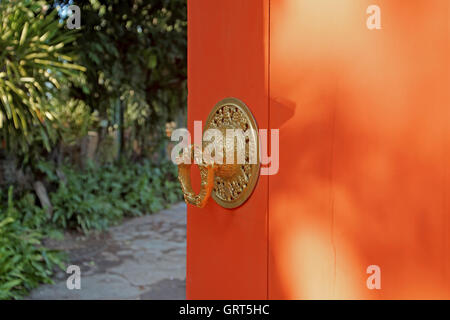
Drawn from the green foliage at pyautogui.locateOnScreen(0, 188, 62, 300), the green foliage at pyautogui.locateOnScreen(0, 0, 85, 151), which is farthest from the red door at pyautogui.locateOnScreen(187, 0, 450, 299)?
the green foliage at pyautogui.locateOnScreen(0, 188, 62, 300)

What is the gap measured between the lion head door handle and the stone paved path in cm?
325

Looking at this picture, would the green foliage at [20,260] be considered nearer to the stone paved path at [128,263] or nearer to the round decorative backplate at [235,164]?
the stone paved path at [128,263]

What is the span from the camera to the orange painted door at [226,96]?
A: 77 cm

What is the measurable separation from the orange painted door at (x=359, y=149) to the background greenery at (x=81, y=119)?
10.6 feet

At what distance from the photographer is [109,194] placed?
693 cm

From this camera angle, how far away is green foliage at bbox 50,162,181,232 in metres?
5.65

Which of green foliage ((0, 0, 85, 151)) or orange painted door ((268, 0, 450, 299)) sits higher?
green foliage ((0, 0, 85, 151))

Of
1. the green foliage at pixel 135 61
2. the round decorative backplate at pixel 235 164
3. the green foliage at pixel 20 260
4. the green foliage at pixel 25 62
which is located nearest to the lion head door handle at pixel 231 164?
the round decorative backplate at pixel 235 164

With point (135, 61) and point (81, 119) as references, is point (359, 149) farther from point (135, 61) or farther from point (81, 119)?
point (81, 119)

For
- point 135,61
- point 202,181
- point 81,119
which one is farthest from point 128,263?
point 202,181

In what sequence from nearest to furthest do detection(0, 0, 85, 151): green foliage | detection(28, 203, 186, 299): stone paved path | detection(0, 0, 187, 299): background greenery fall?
detection(0, 0, 85, 151): green foliage < detection(0, 0, 187, 299): background greenery < detection(28, 203, 186, 299): stone paved path

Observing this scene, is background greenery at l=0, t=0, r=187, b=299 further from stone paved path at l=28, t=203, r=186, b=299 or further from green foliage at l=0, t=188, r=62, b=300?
stone paved path at l=28, t=203, r=186, b=299

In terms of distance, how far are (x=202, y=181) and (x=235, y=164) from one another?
0.25 ft
